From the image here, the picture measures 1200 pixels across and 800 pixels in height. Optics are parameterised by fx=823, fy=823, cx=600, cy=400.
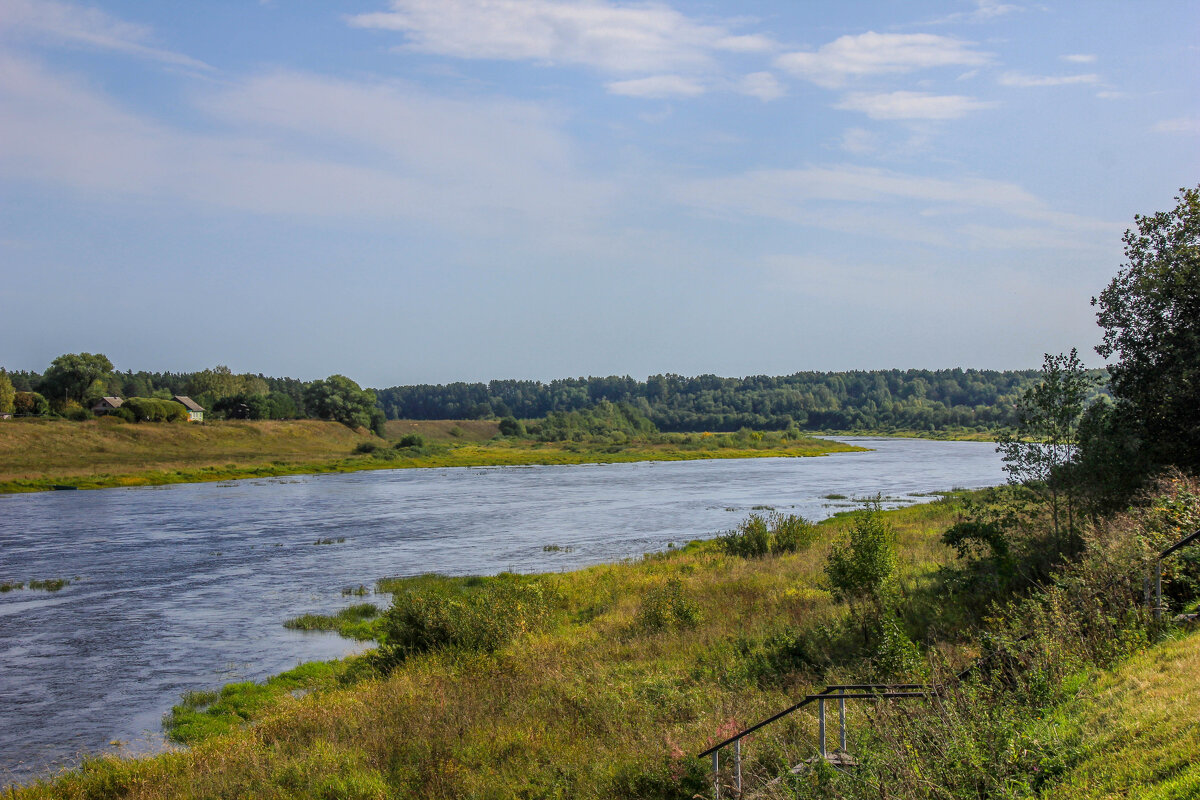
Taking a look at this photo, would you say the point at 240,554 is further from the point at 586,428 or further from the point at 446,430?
the point at 586,428

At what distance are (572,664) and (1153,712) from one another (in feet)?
34.6

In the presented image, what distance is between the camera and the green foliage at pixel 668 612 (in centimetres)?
1875

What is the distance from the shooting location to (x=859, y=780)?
7.39m

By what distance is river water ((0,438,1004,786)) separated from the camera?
16922mm

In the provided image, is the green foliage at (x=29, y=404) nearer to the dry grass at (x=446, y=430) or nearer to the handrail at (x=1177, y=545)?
the dry grass at (x=446, y=430)

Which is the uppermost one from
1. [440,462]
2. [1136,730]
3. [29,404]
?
[29,404]

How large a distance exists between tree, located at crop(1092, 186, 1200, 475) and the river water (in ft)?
59.3

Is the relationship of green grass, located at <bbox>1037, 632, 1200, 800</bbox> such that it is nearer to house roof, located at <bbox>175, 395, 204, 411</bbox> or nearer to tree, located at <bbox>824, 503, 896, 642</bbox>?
tree, located at <bbox>824, 503, 896, 642</bbox>

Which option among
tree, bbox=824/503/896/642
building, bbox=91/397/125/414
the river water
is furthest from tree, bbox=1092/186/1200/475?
building, bbox=91/397/125/414

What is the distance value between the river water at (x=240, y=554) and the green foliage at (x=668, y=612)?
754 centimetres

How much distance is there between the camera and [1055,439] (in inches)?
682

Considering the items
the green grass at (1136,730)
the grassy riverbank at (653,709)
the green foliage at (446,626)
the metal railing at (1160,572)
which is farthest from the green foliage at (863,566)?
the green grass at (1136,730)

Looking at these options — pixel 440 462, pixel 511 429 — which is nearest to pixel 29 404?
pixel 440 462

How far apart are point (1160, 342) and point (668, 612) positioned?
44.1ft
